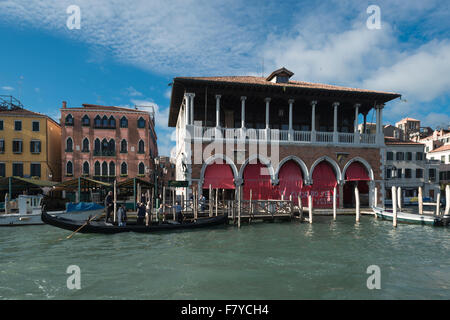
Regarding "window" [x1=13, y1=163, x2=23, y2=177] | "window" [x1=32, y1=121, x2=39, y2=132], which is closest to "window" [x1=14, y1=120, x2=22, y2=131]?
"window" [x1=32, y1=121, x2=39, y2=132]

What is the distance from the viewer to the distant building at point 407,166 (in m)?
24.2

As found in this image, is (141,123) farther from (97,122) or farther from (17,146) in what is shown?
(17,146)

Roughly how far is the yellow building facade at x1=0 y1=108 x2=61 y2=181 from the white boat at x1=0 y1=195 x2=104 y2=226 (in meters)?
8.31

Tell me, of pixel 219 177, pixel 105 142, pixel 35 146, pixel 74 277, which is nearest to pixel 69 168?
pixel 35 146

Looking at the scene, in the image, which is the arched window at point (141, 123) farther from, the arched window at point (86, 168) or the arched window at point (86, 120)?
the arched window at point (86, 168)

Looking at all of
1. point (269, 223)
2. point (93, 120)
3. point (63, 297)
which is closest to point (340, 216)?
point (269, 223)

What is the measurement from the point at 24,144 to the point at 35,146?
73 cm

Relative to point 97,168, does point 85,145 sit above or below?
above

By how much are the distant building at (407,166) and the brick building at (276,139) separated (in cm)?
773

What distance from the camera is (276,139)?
1645cm

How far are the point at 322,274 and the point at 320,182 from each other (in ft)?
36.0

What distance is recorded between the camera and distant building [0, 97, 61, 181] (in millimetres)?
20938

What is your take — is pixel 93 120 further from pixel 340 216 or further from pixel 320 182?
pixel 340 216

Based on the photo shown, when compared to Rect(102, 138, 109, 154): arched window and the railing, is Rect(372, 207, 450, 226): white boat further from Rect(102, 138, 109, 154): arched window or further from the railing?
Rect(102, 138, 109, 154): arched window
